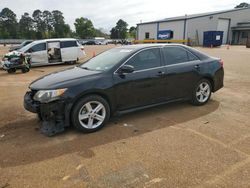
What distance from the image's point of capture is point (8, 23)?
317 ft

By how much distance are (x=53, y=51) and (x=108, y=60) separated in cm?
1104

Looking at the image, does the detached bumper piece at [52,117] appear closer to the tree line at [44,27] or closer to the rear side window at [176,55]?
the rear side window at [176,55]

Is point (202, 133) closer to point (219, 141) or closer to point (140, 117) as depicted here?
point (219, 141)

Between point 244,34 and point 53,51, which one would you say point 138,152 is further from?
point 244,34

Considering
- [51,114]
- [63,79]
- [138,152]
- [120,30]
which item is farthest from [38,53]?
[120,30]

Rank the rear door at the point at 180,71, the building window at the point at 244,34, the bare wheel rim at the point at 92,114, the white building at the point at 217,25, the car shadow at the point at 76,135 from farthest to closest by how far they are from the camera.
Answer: the building window at the point at 244,34 < the white building at the point at 217,25 < the rear door at the point at 180,71 < the bare wheel rim at the point at 92,114 < the car shadow at the point at 76,135

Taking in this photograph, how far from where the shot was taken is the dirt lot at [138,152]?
3.04 meters

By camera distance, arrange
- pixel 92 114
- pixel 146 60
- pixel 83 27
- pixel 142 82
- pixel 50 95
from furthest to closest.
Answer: pixel 83 27
pixel 146 60
pixel 142 82
pixel 92 114
pixel 50 95

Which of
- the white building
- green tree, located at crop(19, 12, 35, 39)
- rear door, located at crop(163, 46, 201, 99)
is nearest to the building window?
the white building

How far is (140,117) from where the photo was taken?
17.1ft

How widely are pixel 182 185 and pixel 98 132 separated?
2012 millimetres

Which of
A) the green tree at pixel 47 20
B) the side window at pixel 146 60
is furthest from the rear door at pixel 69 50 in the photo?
the green tree at pixel 47 20

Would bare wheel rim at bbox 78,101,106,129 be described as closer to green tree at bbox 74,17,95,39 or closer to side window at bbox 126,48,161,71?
side window at bbox 126,48,161,71

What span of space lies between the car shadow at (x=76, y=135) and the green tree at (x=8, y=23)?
95.9 m
